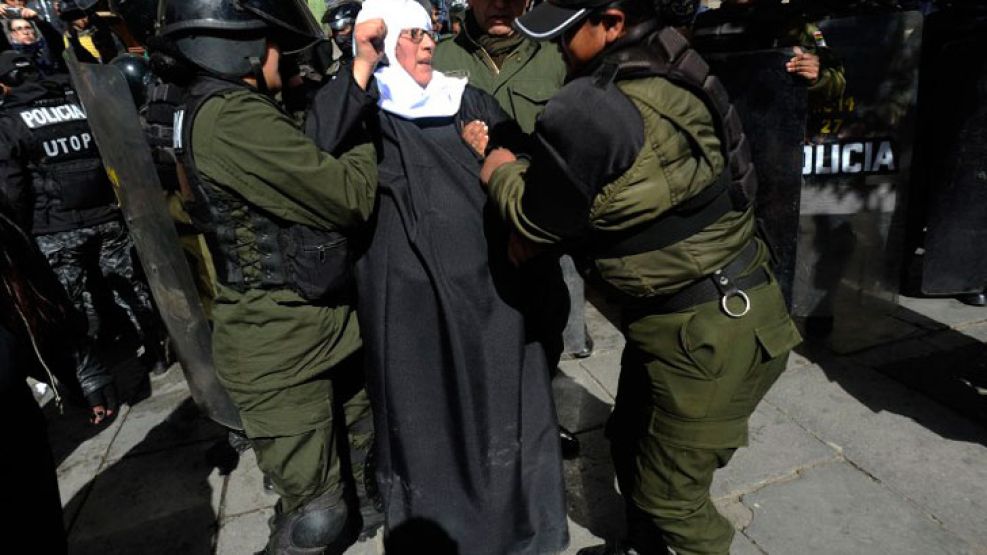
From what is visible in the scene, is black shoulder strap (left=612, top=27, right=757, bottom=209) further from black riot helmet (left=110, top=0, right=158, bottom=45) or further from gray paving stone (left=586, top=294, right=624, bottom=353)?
gray paving stone (left=586, top=294, right=624, bottom=353)

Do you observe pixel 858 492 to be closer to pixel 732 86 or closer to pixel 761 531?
pixel 761 531

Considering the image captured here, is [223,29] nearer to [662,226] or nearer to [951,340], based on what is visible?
[662,226]

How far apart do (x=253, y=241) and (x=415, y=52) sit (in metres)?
0.72

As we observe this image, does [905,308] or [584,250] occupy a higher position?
[584,250]

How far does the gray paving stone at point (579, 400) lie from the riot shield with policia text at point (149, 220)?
1573 millimetres

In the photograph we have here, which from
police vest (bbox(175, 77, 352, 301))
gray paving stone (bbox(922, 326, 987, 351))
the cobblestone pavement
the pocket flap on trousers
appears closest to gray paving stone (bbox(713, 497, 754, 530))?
the cobblestone pavement

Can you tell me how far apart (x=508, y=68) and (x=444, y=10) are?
240 inches

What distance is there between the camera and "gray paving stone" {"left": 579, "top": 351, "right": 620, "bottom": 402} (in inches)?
132

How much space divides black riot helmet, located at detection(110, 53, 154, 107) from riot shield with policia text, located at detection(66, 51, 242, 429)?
135 cm

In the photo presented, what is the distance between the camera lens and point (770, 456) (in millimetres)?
2672

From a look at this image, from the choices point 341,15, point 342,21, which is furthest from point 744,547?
point 341,15

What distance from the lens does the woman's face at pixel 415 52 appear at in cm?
174

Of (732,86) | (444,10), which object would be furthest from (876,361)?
(444,10)

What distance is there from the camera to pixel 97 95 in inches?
82.1
